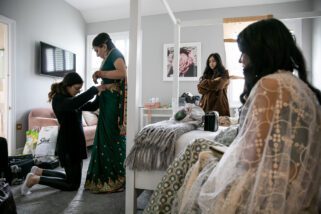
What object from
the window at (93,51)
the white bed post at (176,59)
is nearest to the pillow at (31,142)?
the white bed post at (176,59)

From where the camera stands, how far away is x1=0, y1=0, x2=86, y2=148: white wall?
3449 millimetres

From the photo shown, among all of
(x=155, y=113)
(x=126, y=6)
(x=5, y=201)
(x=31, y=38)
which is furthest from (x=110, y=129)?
(x=126, y=6)

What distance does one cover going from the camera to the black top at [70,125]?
6.16 feet

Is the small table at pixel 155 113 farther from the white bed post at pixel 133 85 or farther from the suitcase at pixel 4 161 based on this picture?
the white bed post at pixel 133 85

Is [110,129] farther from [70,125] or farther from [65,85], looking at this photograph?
[65,85]

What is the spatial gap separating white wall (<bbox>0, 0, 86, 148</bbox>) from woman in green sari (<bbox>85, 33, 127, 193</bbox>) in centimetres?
216

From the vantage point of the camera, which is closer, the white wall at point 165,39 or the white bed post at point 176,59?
the white bed post at point 176,59

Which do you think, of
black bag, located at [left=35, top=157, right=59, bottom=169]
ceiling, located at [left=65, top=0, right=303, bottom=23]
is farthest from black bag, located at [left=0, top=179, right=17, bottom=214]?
ceiling, located at [left=65, top=0, right=303, bottom=23]

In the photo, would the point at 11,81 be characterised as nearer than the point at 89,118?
Yes

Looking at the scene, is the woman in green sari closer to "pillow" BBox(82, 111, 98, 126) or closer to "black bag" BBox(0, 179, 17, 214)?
"black bag" BBox(0, 179, 17, 214)

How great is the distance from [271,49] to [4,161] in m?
2.23

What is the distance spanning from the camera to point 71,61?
4484 millimetres

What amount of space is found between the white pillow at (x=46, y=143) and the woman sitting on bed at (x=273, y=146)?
2.59 meters

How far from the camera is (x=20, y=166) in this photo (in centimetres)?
229
